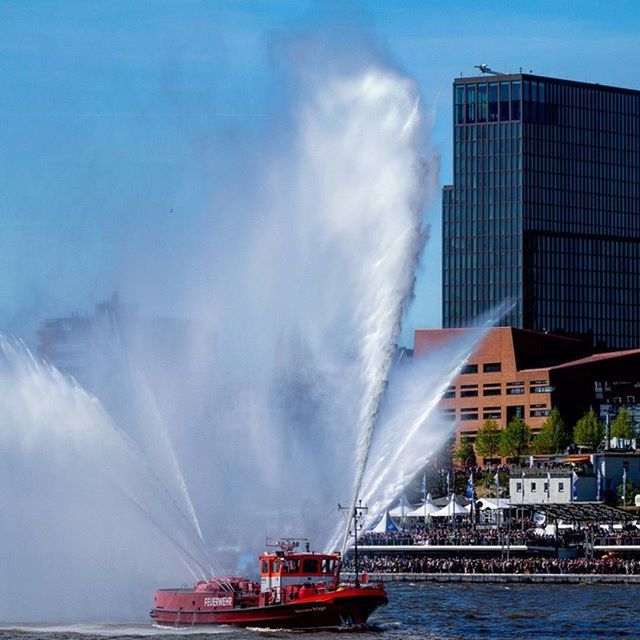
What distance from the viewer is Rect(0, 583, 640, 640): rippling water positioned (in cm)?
8119

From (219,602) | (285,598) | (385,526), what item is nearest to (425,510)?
(385,526)

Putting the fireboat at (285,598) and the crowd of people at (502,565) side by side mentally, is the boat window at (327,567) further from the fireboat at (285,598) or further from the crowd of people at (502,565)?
the crowd of people at (502,565)

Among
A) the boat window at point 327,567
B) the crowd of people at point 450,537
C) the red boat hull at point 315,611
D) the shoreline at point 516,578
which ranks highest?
the crowd of people at point 450,537

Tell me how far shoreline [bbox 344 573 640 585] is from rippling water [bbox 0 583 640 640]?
501cm

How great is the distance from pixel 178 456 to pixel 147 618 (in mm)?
26304

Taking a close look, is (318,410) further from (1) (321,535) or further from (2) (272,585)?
(2) (272,585)

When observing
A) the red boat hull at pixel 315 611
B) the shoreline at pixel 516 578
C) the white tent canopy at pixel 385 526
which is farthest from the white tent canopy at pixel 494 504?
the red boat hull at pixel 315 611

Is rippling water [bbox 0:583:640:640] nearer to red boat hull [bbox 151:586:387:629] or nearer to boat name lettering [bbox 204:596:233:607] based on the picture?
red boat hull [bbox 151:586:387:629]

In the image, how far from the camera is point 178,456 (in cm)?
11644

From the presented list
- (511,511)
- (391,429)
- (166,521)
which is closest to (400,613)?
(391,429)

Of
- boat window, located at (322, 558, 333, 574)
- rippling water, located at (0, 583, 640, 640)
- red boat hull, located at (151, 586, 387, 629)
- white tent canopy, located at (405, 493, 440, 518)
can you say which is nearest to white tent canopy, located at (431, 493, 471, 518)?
white tent canopy, located at (405, 493, 440, 518)

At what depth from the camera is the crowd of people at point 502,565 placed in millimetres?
139000

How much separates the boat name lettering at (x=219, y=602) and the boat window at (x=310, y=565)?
3.86 metres

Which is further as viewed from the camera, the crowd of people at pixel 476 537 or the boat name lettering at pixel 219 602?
the crowd of people at pixel 476 537
